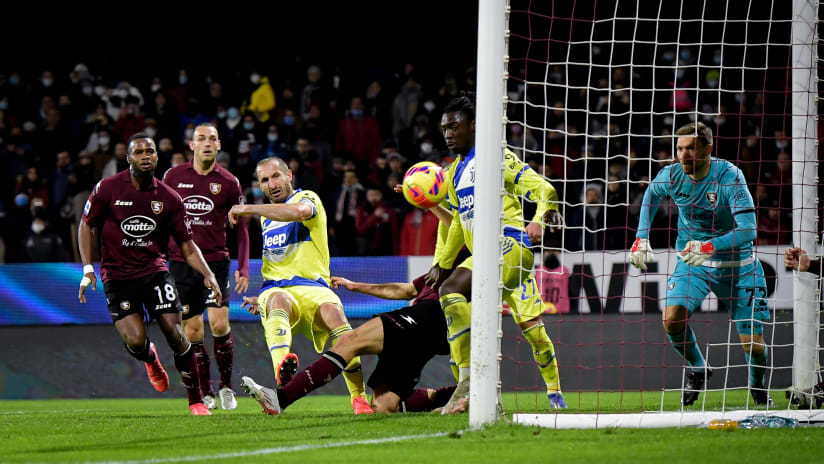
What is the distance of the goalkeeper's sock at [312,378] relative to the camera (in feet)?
21.4

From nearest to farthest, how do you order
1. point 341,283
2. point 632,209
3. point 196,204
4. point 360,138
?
point 341,283 → point 196,204 → point 632,209 → point 360,138

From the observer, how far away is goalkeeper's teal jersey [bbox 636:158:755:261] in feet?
25.8

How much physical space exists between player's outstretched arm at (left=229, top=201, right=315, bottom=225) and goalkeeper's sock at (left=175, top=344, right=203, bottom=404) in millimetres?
1311

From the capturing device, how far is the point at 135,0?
20.9 metres

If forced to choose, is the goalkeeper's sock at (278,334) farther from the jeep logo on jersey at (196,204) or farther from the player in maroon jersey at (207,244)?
the jeep logo on jersey at (196,204)

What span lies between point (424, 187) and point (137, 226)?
2.56 m

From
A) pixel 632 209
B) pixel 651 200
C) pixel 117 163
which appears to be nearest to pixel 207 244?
pixel 651 200

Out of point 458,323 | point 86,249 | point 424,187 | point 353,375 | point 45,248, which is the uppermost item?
point 424,187

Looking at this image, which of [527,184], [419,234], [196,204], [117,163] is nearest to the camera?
[527,184]

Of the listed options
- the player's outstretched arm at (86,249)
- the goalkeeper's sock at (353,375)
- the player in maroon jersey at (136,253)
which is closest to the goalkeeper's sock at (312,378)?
the goalkeeper's sock at (353,375)

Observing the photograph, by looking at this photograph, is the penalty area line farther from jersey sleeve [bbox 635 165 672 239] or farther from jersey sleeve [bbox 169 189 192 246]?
jersey sleeve [bbox 169 189 192 246]

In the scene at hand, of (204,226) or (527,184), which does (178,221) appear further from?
(527,184)

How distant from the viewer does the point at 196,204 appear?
9.56 metres

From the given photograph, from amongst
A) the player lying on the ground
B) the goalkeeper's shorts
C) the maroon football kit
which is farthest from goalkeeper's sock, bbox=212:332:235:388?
the goalkeeper's shorts
